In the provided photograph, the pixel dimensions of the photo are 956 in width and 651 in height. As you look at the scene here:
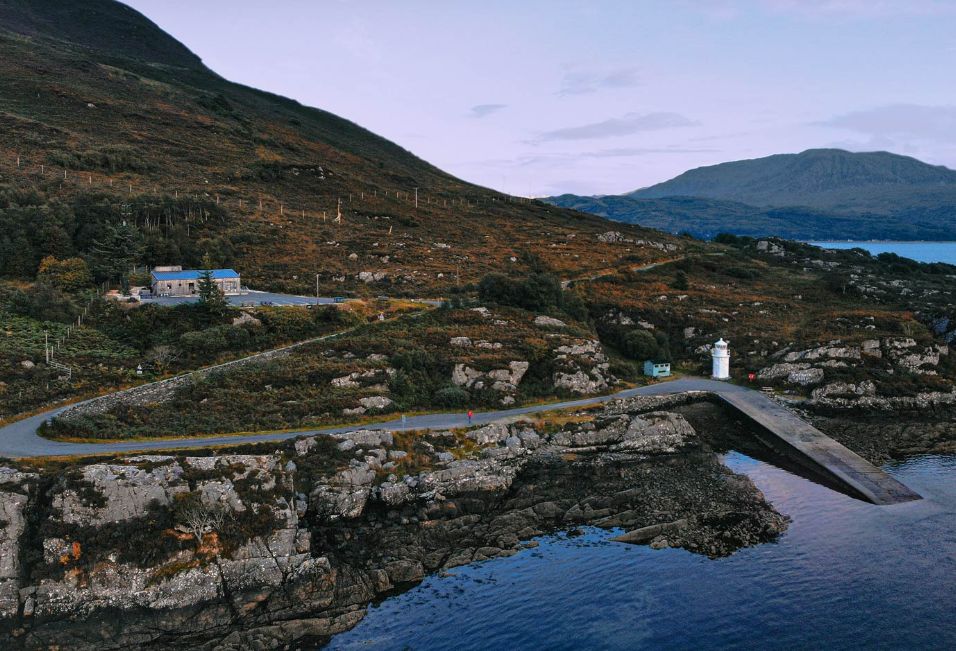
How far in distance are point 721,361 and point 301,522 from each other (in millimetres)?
42420

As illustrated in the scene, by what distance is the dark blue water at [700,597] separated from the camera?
2528 cm

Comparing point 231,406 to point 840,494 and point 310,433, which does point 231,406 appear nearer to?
point 310,433

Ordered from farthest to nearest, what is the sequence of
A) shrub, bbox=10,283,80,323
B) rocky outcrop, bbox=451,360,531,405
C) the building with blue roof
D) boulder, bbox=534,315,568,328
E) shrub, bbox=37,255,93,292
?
boulder, bbox=534,315,568,328 → the building with blue roof → shrub, bbox=37,255,93,292 → shrub, bbox=10,283,80,323 → rocky outcrop, bbox=451,360,531,405

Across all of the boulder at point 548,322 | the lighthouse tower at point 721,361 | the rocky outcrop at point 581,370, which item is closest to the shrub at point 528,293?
the boulder at point 548,322

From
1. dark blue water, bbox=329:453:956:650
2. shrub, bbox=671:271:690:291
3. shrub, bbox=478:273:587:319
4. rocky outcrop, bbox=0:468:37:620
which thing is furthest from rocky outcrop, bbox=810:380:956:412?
rocky outcrop, bbox=0:468:37:620

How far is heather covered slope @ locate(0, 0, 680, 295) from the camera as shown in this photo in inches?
3014

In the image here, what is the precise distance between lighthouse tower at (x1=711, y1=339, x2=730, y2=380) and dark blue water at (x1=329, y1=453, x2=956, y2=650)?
86.3 feet

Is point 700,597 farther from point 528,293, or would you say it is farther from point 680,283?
point 680,283

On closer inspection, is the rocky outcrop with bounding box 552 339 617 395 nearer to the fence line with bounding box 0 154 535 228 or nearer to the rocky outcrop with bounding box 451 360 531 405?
the rocky outcrop with bounding box 451 360 531 405

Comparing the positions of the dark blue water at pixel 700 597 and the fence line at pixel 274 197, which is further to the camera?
the fence line at pixel 274 197

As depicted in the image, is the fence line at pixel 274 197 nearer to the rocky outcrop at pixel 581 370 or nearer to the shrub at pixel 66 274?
the shrub at pixel 66 274

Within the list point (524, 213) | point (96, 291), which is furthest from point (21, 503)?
point (524, 213)

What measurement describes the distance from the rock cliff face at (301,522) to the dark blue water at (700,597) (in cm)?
160

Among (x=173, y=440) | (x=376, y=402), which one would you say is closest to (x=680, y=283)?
(x=376, y=402)
